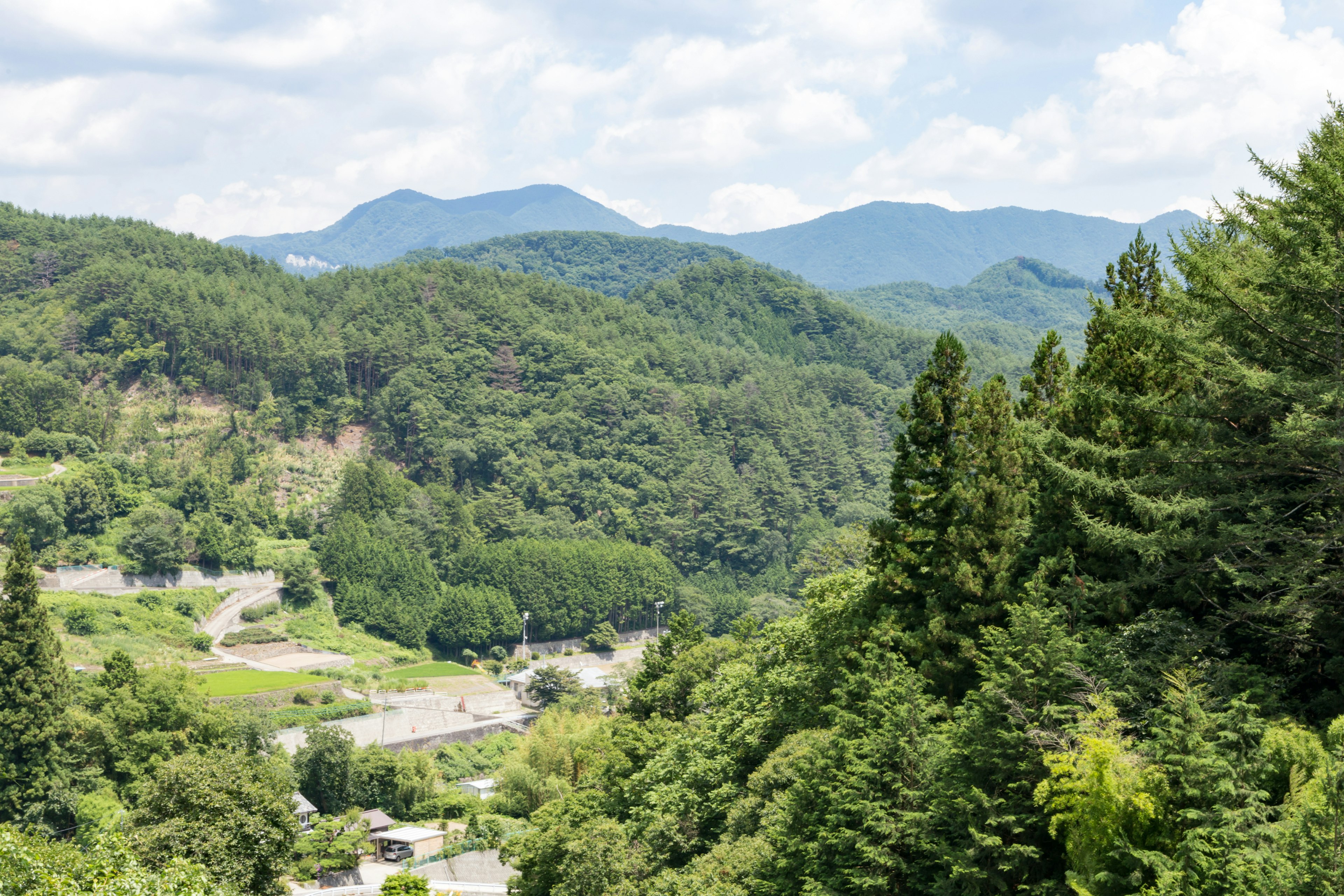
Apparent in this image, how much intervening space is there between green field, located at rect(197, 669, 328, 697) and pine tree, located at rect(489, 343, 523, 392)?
54.1m

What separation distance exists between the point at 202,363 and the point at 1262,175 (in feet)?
316

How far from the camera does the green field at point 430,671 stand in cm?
6606

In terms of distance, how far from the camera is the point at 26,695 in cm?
3656

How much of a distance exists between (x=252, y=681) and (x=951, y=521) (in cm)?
4666

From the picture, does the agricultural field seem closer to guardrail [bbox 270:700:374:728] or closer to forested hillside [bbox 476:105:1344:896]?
guardrail [bbox 270:700:374:728]

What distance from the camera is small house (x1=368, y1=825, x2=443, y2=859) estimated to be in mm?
38000

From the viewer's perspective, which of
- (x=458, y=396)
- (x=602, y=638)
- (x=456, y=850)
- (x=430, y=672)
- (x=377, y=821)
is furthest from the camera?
(x=458, y=396)

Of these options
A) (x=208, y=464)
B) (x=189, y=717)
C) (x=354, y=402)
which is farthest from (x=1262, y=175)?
(x=354, y=402)

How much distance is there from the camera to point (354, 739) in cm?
4919

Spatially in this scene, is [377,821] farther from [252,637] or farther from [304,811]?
[252,637]

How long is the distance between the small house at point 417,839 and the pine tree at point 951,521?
936 inches

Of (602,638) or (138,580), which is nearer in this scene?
(138,580)

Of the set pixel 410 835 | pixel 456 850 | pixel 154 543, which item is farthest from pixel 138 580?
pixel 456 850

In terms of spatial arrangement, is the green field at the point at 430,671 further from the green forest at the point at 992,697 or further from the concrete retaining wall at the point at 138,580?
the concrete retaining wall at the point at 138,580
